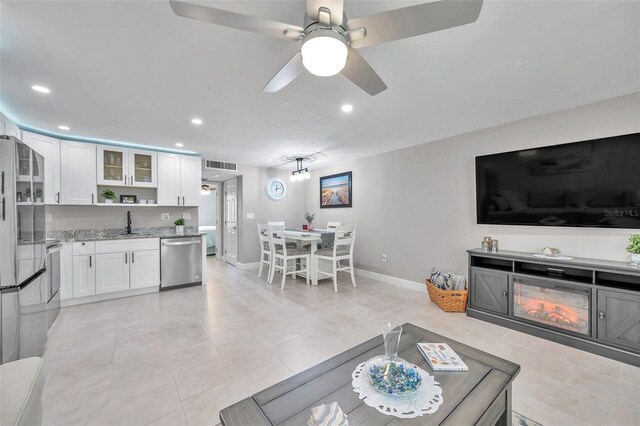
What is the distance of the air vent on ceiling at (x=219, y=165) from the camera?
514cm

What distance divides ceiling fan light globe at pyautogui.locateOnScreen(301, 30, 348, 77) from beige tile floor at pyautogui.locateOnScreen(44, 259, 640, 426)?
214 cm

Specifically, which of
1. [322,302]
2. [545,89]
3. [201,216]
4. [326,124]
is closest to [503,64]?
[545,89]

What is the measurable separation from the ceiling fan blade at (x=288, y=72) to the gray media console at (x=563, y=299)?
2.85 metres

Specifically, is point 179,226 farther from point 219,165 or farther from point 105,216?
point 219,165

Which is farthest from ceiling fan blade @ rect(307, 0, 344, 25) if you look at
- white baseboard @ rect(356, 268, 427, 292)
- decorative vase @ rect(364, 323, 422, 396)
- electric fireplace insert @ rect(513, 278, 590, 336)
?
white baseboard @ rect(356, 268, 427, 292)

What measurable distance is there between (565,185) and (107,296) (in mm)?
5974

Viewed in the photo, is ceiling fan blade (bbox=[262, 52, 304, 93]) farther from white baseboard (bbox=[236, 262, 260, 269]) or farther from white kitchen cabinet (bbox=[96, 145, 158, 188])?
white baseboard (bbox=[236, 262, 260, 269])

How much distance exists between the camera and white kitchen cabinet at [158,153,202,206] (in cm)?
435

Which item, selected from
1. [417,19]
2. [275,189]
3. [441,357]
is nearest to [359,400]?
[441,357]

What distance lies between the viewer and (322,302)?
3588mm

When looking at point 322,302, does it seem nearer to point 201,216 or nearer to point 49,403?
point 49,403

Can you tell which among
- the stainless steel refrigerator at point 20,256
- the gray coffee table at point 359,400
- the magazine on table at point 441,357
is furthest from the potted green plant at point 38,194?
the magazine on table at point 441,357

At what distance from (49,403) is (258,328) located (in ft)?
5.19

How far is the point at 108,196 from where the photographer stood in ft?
13.0
